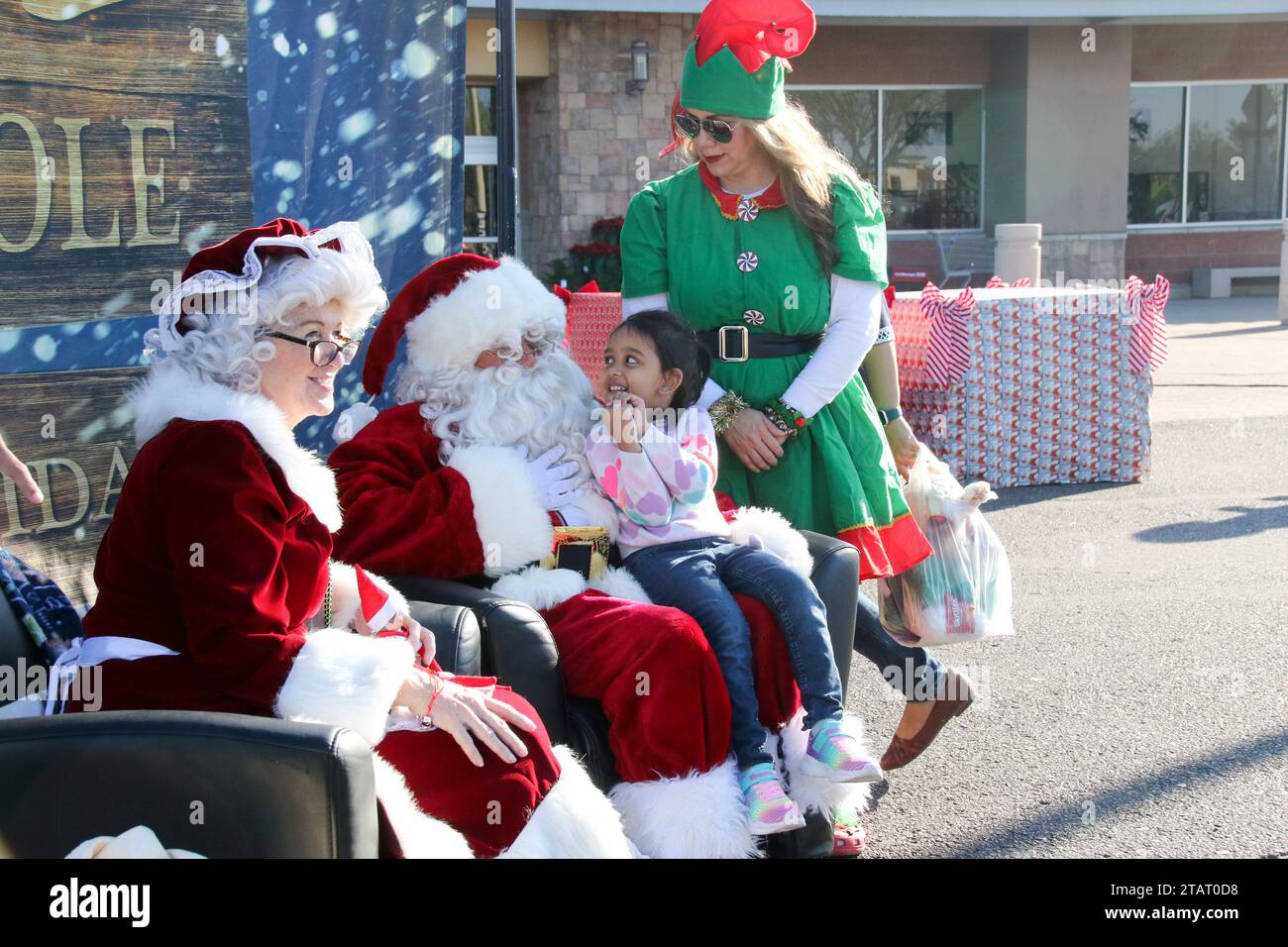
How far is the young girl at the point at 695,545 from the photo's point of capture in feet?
9.58

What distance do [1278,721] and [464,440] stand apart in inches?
106

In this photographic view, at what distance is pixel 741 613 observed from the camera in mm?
3033

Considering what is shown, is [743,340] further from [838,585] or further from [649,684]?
[649,684]

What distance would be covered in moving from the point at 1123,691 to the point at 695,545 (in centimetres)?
197

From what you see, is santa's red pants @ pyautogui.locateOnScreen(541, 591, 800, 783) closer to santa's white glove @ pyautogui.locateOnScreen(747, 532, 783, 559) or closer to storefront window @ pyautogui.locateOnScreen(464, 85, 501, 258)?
santa's white glove @ pyautogui.locateOnScreen(747, 532, 783, 559)

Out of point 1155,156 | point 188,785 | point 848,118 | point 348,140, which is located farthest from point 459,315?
point 1155,156

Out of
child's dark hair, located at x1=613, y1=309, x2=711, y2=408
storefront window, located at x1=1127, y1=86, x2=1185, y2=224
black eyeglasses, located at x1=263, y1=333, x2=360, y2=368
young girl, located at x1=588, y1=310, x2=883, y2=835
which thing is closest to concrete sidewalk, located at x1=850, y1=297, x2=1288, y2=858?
young girl, located at x1=588, y1=310, x2=883, y2=835

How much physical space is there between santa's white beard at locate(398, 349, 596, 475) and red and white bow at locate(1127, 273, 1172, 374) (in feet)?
15.8

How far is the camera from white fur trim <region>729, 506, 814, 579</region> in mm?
3191

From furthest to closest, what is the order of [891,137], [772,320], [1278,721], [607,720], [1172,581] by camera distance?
[891,137], [1172,581], [1278,721], [772,320], [607,720]

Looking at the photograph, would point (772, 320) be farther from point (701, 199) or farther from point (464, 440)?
point (464, 440)

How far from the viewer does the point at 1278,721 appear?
158 inches
